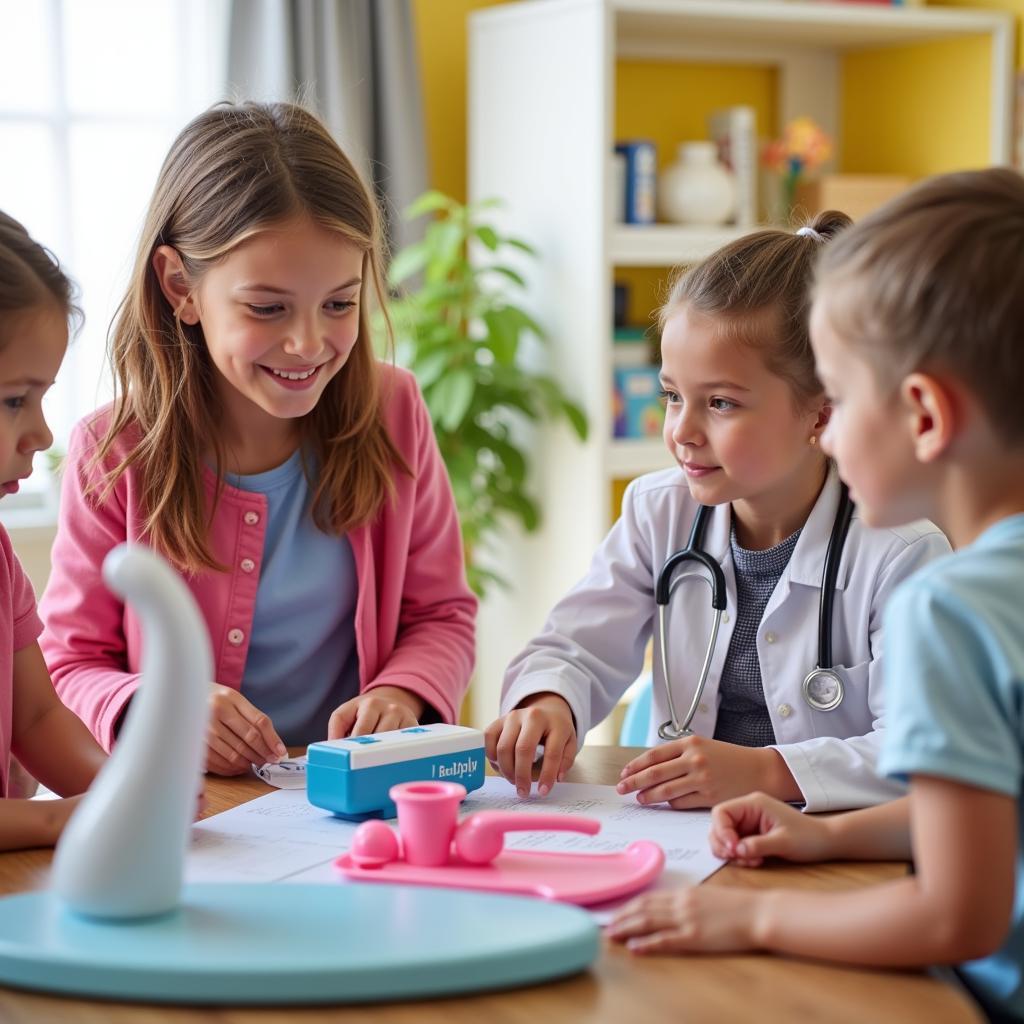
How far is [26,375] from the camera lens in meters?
1.19

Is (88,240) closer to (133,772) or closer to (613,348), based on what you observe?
(613,348)

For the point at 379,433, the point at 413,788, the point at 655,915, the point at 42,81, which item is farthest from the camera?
the point at 42,81

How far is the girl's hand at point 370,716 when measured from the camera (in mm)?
1420

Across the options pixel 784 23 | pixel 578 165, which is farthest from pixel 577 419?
pixel 784 23

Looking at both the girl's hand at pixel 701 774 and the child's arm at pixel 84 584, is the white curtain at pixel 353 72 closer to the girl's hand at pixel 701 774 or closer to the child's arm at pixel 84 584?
the child's arm at pixel 84 584

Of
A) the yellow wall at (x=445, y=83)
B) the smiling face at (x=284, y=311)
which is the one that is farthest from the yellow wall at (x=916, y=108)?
the smiling face at (x=284, y=311)

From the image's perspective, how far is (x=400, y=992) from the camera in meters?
0.84

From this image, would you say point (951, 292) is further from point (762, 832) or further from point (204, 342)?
point (204, 342)

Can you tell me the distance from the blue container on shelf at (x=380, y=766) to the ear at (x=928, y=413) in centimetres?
52

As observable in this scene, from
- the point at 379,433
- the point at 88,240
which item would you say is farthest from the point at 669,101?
the point at 379,433

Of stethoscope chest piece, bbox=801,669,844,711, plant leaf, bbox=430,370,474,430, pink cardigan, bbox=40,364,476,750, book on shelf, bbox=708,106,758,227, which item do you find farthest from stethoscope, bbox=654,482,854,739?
book on shelf, bbox=708,106,758,227

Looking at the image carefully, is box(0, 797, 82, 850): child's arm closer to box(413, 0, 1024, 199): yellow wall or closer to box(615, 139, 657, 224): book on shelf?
box(615, 139, 657, 224): book on shelf

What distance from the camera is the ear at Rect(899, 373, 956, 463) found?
0.93 meters

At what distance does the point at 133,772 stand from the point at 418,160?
2755mm
